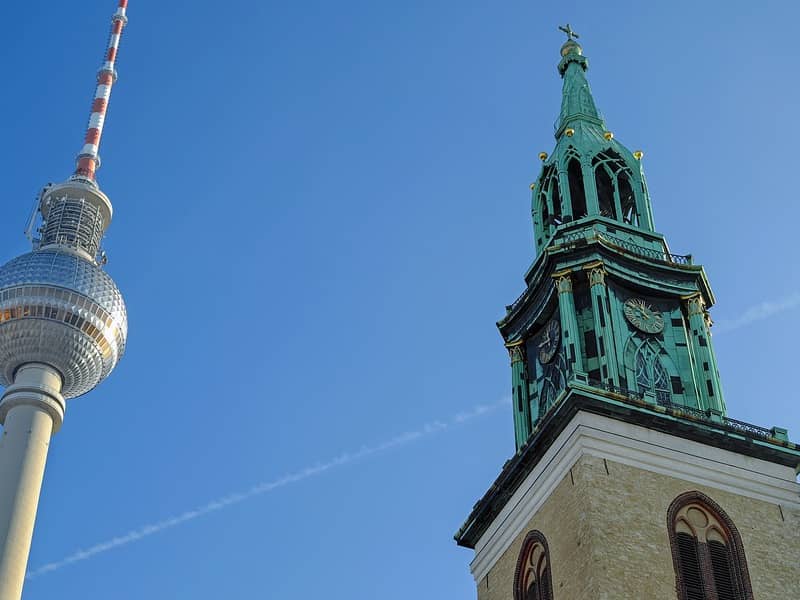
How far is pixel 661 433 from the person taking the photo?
3434 cm

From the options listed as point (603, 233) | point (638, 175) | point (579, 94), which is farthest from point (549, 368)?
point (579, 94)

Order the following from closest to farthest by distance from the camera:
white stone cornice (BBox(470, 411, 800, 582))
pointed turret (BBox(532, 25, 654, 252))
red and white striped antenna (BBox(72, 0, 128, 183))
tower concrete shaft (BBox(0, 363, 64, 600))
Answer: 1. white stone cornice (BBox(470, 411, 800, 582))
2. pointed turret (BBox(532, 25, 654, 252))
3. tower concrete shaft (BBox(0, 363, 64, 600))
4. red and white striped antenna (BBox(72, 0, 128, 183))

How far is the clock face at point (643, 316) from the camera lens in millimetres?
38406

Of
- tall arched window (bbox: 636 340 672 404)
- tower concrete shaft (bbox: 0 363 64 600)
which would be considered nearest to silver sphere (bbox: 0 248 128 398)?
tower concrete shaft (bbox: 0 363 64 600)

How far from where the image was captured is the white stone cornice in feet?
110

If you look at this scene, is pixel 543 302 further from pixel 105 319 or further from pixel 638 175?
pixel 105 319

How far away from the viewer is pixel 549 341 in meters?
39.7

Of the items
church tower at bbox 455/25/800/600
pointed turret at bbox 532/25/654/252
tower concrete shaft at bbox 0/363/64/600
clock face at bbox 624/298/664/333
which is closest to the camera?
church tower at bbox 455/25/800/600

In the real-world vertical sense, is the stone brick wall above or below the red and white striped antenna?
below

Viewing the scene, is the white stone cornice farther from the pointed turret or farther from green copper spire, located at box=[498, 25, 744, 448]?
the pointed turret

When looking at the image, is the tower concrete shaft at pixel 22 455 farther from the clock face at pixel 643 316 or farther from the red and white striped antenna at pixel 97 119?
the clock face at pixel 643 316

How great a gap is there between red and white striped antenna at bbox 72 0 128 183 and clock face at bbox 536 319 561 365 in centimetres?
4698

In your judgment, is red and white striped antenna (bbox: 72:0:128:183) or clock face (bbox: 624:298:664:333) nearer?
clock face (bbox: 624:298:664:333)

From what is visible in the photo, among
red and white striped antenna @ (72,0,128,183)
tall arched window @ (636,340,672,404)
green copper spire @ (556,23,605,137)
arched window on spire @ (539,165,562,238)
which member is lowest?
tall arched window @ (636,340,672,404)
